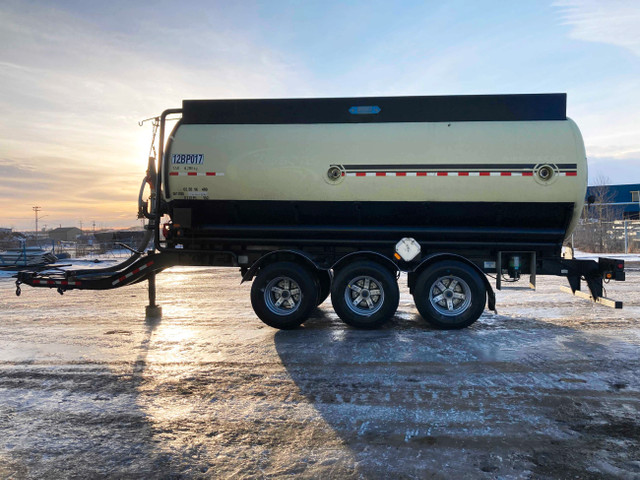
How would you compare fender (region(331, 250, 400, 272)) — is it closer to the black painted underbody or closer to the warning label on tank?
the black painted underbody

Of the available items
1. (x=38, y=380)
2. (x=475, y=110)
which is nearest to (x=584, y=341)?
(x=475, y=110)

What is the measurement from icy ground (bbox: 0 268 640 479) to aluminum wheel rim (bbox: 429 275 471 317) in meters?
0.52

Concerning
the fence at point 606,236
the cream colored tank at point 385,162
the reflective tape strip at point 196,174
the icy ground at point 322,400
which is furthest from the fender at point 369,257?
the fence at point 606,236

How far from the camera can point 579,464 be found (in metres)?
3.07

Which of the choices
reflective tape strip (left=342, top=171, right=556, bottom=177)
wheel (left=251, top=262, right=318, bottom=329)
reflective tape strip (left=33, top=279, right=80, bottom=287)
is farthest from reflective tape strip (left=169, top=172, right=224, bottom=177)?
reflective tape strip (left=33, top=279, right=80, bottom=287)

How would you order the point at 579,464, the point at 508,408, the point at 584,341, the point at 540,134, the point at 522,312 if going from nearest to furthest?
the point at 579,464
the point at 508,408
the point at 584,341
the point at 540,134
the point at 522,312

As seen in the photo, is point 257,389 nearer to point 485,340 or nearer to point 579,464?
point 579,464

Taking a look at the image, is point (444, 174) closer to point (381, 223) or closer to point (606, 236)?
point (381, 223)

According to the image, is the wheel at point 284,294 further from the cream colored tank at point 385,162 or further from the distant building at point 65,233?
the distant building at point 65,233

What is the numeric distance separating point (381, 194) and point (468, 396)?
3.72 m

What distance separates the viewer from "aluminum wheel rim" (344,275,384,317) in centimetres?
712

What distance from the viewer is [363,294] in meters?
7.17

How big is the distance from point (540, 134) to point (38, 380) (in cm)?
819

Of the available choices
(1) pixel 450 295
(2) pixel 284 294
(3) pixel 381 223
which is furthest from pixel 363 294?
(1) pixel 450 295
